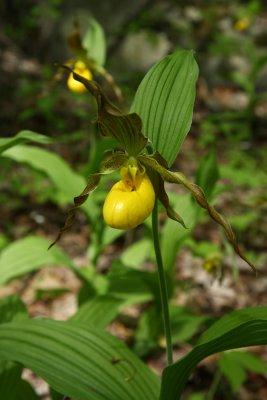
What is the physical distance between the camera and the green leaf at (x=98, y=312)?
183 centimetres

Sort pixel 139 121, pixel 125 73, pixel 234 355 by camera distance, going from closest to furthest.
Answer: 1. pixel 139 121
2. pixel 234 355
3. pixel 125 73

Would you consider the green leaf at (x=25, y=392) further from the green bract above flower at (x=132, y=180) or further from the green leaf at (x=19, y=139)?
the green leaf at (x=19, y=139)

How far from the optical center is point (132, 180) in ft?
4.25

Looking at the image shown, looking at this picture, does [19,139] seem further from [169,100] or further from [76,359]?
[76,359]

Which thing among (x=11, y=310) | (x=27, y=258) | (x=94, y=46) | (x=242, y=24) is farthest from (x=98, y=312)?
(x=242, y=24)

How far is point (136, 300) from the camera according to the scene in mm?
2197

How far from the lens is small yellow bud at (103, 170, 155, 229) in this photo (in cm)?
123

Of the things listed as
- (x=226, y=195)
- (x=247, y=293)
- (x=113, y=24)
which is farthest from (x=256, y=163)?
(x=113, y=24)

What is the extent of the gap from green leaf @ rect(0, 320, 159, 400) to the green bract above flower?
32cm

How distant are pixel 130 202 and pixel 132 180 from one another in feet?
0.32

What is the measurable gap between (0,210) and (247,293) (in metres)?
2.14

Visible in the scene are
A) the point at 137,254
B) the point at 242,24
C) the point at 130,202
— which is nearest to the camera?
the point at 130,202

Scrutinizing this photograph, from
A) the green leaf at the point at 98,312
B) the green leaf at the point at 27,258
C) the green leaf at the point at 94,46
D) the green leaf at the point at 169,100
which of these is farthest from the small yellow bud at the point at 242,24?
the green leaf at the point at 169,100

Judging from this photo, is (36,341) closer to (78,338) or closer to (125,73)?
(78,338)
